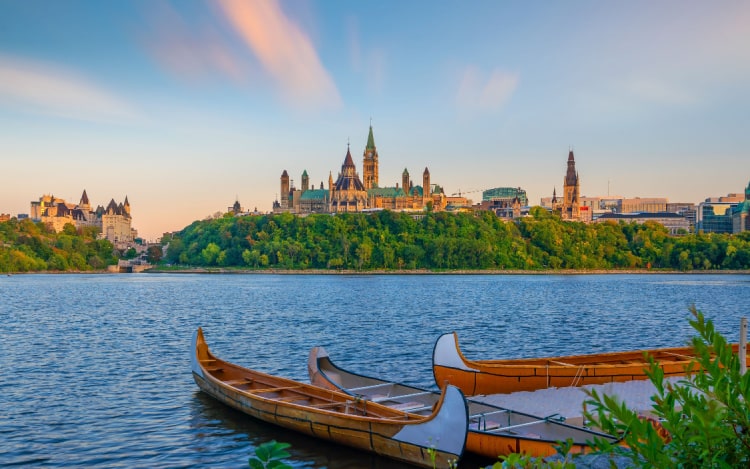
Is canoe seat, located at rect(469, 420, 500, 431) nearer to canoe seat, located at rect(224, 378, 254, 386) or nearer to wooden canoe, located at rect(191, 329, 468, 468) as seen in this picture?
wooden canoe, located at rect(191, 329, 468, 468)

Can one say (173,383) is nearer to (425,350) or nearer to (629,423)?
(425,350)

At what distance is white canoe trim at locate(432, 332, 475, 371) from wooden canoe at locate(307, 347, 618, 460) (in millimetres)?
1799

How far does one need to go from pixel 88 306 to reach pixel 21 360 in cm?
3678

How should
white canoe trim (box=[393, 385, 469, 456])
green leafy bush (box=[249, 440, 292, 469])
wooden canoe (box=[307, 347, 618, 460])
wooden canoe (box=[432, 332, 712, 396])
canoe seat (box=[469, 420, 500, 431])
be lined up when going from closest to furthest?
green leafy bush (box=[249, 440, 292, 469]) → white canoe trim (box=[393, 385, 469, 456]) → wooden canoe (box=[307, 347, 618, 460]) → canoe seat (box=[469, 420, 500, 431]) → wooden canoe (box=[432, 332, 712, 396])

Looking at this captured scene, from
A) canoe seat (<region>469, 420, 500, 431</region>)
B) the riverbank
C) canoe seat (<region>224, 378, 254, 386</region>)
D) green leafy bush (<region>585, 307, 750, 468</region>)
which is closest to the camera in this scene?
green leafy bush (<region>585, 307, 750, 468</region>)

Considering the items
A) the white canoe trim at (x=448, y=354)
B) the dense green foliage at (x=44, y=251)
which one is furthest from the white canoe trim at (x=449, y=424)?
the dense green foliage at (x=44, y=251)

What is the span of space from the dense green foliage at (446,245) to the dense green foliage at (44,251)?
845 inches

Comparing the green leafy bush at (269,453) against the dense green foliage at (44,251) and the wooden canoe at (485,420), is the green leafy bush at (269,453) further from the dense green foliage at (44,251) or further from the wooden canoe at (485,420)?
the dense green foliage at (44,251)

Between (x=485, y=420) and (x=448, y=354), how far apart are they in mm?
4942

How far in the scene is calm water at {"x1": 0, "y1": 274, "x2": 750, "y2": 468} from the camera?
19.8 meters

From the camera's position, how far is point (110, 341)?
4141 cm

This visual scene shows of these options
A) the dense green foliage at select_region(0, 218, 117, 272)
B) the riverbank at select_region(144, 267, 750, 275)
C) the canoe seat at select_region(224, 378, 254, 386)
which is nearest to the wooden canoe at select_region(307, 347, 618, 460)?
the canoe seat at select_region(224, 378, 254, 386)

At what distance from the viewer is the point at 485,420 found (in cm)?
1772

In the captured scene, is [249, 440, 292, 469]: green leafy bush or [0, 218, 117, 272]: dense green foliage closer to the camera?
[249, 440, 292, 469]: green leafy bush
